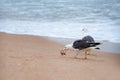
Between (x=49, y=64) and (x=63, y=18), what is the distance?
0.15m

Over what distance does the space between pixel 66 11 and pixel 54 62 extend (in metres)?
0.17

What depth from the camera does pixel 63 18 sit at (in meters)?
1.19

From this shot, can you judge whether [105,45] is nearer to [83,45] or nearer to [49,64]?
[83,45]

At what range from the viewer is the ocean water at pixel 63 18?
44.8 inches

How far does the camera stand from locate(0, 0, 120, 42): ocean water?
1.14 meters

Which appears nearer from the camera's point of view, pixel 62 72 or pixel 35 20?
pixel 62 72

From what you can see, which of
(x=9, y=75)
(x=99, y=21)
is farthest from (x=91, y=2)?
(x=9, y=75)

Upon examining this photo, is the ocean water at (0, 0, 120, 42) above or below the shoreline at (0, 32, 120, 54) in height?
above

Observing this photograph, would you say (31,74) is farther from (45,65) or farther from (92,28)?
(92,28)

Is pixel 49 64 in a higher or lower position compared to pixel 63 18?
lower

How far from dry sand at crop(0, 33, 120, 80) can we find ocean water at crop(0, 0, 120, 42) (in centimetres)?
5

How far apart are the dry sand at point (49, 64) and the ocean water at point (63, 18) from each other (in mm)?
47

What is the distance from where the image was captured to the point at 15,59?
117cm

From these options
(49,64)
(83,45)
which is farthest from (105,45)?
(49,64)
